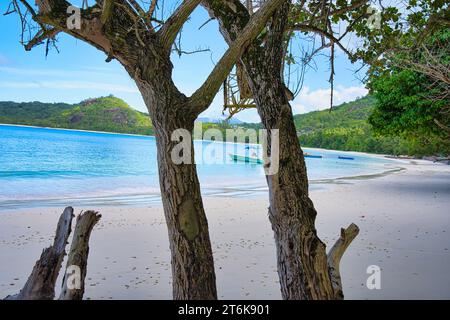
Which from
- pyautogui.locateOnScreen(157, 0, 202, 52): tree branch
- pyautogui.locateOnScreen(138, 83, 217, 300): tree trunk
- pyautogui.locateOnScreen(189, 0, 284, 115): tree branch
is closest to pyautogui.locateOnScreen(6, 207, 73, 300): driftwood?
pyautogui.locateOnScreen(138, 83, 217, 300): tree trunk

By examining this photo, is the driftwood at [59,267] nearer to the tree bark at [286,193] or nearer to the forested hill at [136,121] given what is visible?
the tree bark at [286,193]

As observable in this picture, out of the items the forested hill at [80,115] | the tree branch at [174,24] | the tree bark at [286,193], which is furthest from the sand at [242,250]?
the forested hill at [80,115]

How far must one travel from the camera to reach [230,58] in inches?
89.9

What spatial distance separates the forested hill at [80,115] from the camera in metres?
64.1

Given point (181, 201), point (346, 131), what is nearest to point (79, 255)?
point (181, 201)

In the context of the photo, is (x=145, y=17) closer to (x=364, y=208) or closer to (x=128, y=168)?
(x=364, y=208)

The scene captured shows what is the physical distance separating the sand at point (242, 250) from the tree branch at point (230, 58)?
2552 millimetres

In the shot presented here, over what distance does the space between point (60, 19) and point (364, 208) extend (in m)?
10.3

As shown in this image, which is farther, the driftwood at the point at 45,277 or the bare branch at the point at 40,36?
the bare branch at the point at 40,36

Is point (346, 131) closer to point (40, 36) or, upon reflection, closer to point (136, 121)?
point (136, 121)

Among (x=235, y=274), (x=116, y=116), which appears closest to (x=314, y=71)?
(x=235, y=274)

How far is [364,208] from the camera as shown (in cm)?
1132

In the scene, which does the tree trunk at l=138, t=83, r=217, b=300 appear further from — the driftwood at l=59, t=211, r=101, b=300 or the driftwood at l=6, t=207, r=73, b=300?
the driftwood at l=6, t=207, r=73, b=300
